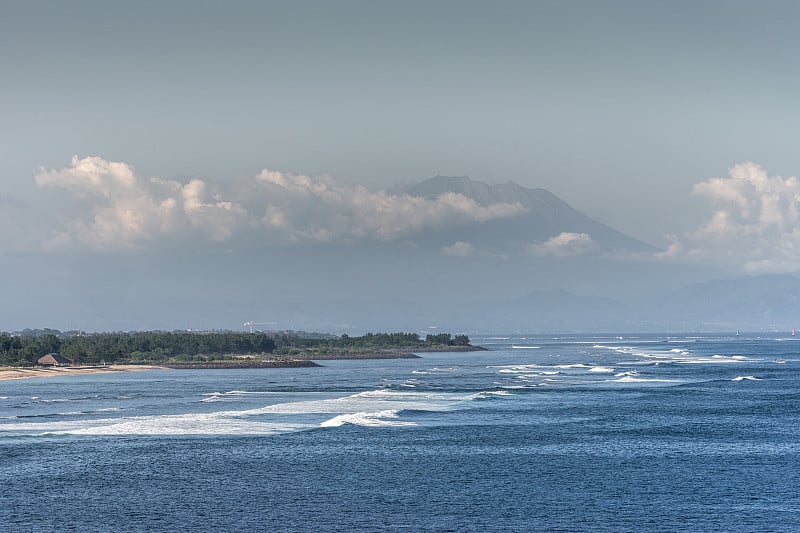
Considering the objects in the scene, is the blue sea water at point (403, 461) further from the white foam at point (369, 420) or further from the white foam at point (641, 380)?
the white foam at point (641, 380)

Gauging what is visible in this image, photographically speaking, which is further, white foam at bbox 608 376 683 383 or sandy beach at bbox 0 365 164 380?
sandy beach at bbox 0 365 164 380

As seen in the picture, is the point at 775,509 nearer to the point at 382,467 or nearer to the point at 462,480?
the point at 462,480

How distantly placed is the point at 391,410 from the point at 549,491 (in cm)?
4532

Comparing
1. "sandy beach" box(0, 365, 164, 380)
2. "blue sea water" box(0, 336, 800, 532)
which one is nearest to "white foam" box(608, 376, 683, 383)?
"blue sea water" box(0, 336, 800, 532)

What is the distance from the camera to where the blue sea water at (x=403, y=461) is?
2052 inches

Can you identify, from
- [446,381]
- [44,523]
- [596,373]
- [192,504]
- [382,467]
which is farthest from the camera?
[596,373]

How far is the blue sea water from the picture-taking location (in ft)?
171

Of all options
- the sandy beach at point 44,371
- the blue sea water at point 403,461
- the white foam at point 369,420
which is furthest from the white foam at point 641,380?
the sandy beach at point 44,371

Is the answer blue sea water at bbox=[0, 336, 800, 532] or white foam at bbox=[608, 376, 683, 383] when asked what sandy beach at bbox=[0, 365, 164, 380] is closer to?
blue sea water at bbox=[0, 336, 800, 532]

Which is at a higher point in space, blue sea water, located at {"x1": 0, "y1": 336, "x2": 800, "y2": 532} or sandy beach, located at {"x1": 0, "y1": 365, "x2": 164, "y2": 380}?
sandy beach, located at {"x1": 0, "y1": 365, "x2": 164, "y2": 380}

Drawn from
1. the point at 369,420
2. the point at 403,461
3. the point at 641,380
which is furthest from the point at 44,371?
the point at 403,461

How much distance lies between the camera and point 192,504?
55312 mm

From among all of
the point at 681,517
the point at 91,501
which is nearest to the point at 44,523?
the point at 91,501

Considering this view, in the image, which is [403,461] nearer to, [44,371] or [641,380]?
[641,380]
